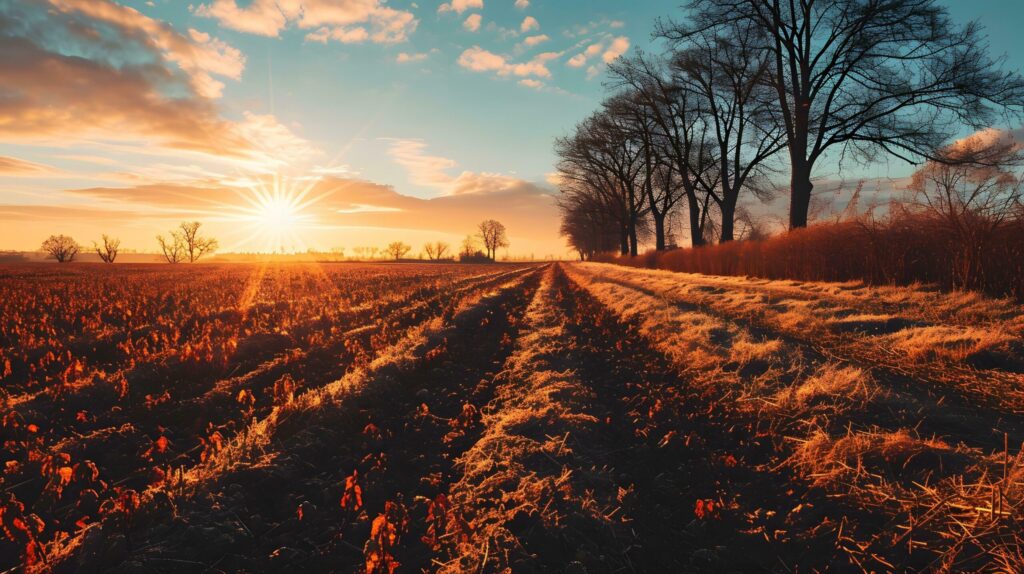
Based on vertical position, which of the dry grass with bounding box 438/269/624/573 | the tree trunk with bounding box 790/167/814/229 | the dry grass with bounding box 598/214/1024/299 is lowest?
the dry grass with bounding box 438/269/624/573

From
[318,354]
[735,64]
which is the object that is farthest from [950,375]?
[735,64]

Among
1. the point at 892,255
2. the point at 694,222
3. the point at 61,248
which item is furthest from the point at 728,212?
the point at 61,248

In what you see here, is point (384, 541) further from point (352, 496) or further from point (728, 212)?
point (728, 212)

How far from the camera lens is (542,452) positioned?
3297 mm

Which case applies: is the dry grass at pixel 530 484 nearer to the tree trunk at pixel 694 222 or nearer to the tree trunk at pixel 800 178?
the tree trunk at pixel 800 178

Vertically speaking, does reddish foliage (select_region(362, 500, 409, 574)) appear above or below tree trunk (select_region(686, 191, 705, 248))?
below

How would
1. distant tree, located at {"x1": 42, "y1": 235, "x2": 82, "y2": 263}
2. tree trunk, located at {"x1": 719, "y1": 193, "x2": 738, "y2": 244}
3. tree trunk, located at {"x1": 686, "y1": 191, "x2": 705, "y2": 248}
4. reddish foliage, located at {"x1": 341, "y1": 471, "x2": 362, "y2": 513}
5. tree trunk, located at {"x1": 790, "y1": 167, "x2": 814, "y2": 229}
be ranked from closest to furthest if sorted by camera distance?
1. reddish foliage, located at {"x1": 341, "y1": 471, "x2": 362, "y2": 513}
2. tree trunk, located at {"x1": 790, "y1": 167, "x2": 814, "y2": 229}
3. tree trunk, located at {"x1": 719, "y1": 193, "x2": 738, "y2": 244}
4. tree trunk, located at {"x1": 686, "y1": 191, "x2": 705, "y2": 248}
5. distant tree, located at {"x1": 42, "y1": 235, "x2": 82, "y2": 263}

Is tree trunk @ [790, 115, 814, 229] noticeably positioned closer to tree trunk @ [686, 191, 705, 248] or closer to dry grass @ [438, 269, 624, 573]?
tree trunk @ [686, 191, 705, 248]

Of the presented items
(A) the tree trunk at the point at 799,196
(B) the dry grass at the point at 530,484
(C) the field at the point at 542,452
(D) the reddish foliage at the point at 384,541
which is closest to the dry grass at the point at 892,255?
(C) the field at the point at 542,452

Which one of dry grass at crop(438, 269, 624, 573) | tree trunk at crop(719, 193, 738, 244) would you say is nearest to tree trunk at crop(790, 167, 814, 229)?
tree trunk at crop(719, 193, 738, 244)

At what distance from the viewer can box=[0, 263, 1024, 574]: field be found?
7.25 feet

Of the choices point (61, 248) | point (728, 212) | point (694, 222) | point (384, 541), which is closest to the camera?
point (384, 541)

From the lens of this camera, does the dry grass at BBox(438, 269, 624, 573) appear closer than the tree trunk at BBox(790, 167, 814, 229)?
Yes

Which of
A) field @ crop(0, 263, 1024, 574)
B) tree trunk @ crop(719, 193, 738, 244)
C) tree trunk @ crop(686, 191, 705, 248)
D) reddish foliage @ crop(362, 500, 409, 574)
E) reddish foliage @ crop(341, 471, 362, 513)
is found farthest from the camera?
tree trunk @ crop(686, 191, 705, 248)
